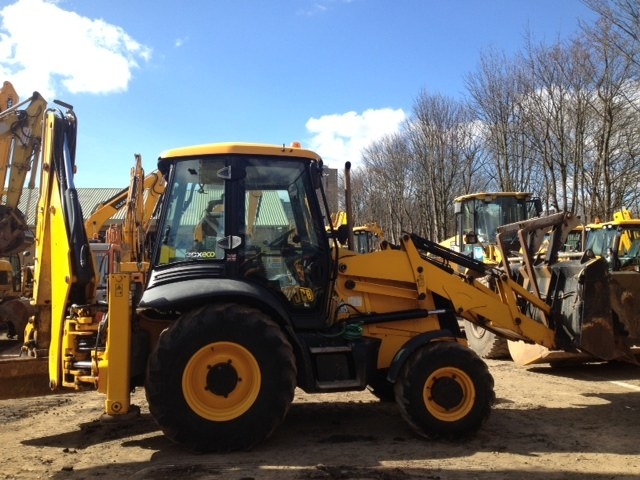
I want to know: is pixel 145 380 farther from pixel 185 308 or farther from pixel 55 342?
pixel 55 342

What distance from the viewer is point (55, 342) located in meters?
5.09

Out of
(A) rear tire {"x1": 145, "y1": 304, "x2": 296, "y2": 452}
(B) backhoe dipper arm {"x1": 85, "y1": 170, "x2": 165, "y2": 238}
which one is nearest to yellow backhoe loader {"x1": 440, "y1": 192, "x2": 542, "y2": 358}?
(B) backhoe dipper arm {"x1": 85, "y1": 170, "x2": 165, "y2": 238}

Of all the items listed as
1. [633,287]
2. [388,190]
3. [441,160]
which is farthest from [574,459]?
[388,190]

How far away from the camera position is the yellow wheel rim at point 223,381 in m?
4.64

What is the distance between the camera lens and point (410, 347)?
201 inches

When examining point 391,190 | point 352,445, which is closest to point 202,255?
point 352,445

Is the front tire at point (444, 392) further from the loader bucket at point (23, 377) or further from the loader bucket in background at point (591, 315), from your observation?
the loader bucket at point (23, 377)

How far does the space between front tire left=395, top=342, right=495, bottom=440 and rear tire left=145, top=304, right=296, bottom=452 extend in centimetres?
107

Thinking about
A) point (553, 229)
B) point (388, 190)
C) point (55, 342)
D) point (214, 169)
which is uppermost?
point (388, 190)

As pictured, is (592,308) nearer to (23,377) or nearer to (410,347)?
(410,347)

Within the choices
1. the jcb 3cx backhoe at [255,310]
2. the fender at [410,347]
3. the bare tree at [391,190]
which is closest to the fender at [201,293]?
the jcb 3cx backhoe at [255,310]

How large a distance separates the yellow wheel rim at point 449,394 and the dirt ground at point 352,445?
27 centimetres

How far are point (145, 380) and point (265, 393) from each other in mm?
984

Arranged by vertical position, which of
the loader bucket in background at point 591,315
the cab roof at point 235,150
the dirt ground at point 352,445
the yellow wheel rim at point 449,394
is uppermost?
the cab roof at point 235,150
